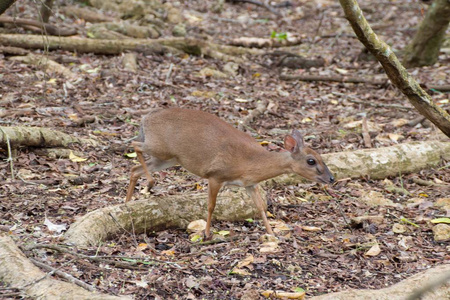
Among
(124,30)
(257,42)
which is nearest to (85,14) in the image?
(124,30)

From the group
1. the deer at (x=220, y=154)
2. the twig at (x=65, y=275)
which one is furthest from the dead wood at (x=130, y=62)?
the twig at (x=65, y=275)

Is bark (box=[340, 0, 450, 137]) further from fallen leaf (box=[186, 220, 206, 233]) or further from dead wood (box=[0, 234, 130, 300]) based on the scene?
dead wood (box=[0, 234, 130, 300])

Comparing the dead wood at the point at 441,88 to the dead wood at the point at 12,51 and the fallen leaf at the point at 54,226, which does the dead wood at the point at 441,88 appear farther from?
the fallen leaf at the point at 54,226

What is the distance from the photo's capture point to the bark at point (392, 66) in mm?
5129

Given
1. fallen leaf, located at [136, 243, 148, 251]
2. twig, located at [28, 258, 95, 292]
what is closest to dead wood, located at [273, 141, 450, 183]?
fallen leaf, located at [136, 243, 148, 251]

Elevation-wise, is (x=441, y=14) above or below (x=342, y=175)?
above

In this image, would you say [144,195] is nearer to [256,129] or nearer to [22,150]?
[22,150]

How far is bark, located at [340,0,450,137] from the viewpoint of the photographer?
5.13m

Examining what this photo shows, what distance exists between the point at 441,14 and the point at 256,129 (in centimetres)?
491

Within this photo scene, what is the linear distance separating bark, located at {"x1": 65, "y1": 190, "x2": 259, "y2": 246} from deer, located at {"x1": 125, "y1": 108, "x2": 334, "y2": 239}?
31 centimetres

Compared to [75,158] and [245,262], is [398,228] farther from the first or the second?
[75,158]

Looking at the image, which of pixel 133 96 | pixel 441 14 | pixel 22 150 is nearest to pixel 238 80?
pixel 133 96

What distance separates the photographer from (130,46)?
1187cm

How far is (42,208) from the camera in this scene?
5719 mm
